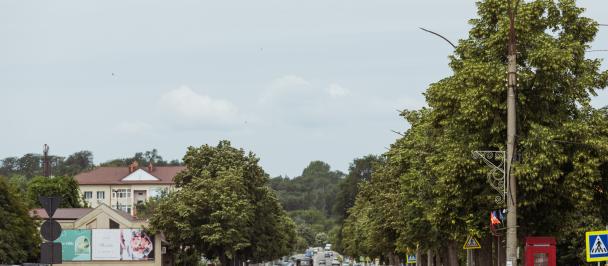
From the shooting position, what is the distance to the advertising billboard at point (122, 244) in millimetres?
78875

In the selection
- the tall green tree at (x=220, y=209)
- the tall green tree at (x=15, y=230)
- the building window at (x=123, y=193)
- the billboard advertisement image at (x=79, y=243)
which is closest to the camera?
the tall green tree at (x=220, y=209)

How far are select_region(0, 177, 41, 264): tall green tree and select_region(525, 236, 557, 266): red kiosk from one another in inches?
2042

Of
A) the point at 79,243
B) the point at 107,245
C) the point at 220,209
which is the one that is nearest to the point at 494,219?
the point at 220,209

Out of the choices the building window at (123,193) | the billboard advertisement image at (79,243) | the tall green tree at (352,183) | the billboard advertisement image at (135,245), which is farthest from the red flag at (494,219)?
the building window at (123,193)

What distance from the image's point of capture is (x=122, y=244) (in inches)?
3137

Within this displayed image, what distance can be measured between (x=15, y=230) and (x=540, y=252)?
184 ft

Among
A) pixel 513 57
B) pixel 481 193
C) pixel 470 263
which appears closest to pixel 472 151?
pixel 481 193

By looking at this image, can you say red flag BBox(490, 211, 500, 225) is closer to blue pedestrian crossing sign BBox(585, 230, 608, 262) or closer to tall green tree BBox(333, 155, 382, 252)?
blue pedestrian crossing sign BBox(585, 230, 608, 262)

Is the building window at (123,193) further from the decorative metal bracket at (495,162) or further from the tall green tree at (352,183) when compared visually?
the decorative metal bracket at (495,162)

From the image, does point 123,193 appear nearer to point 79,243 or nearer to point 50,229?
point 79,243

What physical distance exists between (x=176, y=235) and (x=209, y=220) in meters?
2.64

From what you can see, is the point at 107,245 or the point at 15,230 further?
the point at 107,245

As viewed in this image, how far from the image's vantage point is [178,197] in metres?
73.2

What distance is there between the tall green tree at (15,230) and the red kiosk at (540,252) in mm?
51864
